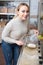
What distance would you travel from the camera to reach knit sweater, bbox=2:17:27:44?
8.38ft

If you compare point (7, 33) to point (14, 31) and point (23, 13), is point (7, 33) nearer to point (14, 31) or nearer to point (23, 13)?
point (14, 31)

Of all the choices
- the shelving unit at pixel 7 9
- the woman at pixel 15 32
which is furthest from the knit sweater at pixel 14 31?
the shelving unit at pixel 7 9

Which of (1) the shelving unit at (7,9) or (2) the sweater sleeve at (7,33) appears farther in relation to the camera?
(1) the shelving unit at (7,9)

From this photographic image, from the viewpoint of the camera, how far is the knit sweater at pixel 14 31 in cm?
255

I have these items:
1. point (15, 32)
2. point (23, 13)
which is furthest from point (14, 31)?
point (23, 13)

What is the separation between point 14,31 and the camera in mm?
2592

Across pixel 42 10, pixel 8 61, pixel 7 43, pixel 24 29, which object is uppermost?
pixel 42 10

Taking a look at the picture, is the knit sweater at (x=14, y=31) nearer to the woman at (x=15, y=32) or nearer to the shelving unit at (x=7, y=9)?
the woman at (x=15, y=32)

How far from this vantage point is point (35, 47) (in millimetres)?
1977

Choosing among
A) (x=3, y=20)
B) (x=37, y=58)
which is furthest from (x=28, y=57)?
→ (x=3, y=20)

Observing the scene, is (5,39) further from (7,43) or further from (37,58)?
(37,58)

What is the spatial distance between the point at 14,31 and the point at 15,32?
20 millimetres

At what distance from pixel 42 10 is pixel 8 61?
1.13 m

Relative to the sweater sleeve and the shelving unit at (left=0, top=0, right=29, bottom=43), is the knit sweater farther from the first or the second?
the shelving unit at (left=0, top=0, right=29, bottom=43)
